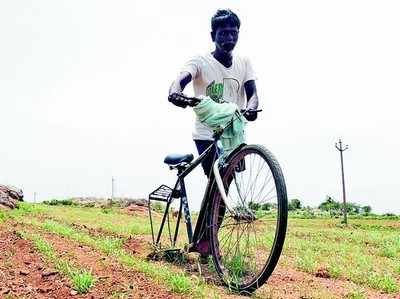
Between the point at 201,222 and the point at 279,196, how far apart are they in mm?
→ 1364

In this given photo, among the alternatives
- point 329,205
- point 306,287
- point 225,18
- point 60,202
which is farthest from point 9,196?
point 329,205

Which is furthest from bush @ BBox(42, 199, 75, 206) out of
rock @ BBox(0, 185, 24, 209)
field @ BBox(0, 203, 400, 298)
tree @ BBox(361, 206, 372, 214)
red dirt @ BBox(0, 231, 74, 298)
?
tree @ BBox(361, 206, 372, 214)

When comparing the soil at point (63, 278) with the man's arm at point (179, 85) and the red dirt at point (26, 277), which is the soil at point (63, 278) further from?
the man's arm at point (179, 85)

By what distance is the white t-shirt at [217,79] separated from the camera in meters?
5.45

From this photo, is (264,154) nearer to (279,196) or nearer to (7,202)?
(279,196)

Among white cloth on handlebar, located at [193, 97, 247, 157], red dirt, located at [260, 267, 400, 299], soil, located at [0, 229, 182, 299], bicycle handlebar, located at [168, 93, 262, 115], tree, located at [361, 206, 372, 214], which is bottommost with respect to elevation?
tree, located at [361, 206, 372, 214]

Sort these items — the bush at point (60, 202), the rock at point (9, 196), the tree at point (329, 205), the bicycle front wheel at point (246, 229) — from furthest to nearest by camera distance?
1. the tree at point (329, 205)
2. the bush at point (60, 202)
3. the rock at point (9, 196)
4. the bicycle front wheel at point (246, 229)

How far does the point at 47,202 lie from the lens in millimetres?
27766

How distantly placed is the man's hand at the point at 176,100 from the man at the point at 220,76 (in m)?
0.07

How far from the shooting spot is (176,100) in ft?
16.6

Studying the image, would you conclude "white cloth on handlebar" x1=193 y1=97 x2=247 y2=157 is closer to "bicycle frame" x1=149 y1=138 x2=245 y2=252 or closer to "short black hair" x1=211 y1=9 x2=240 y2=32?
"bicycle frame" x1=149 y1=138 x2=245 y2=252

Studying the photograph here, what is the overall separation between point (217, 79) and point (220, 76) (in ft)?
0.15

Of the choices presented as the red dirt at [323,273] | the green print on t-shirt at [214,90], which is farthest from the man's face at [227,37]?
the red dirt at [323,273]

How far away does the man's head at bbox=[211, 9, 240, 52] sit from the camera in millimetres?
5285
